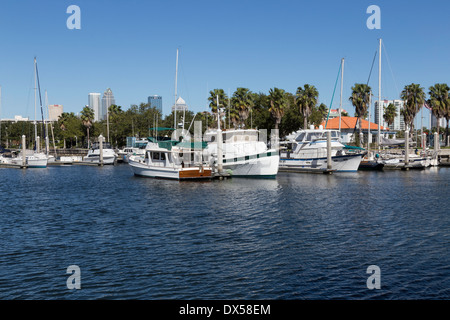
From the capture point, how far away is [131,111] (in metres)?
106

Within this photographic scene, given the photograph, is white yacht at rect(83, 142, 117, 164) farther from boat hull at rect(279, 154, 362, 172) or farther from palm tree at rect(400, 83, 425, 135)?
palm tree at rect(400, 83, 425, 135)

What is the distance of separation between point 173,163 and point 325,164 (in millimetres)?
19659

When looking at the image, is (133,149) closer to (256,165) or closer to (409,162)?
(256,165)

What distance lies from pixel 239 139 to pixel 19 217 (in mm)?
27145

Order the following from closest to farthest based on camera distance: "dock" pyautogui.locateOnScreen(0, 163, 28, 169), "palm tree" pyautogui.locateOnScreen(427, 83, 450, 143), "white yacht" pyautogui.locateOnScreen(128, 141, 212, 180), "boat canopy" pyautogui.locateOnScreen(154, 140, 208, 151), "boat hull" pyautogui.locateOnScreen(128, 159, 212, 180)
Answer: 1. "boat hull" pyautogui.locateOnScreen(128, 159, 212, 180)
2. "white yacht" pyautogui.locateOnScreen(128, 141, 212, 180)
3. "boat canopy" pyautogui.locateOnScreen(154, 140, 208, 151)
4. "dock" pyautogui.locateOnScreen(0, 163, 28, 169)
5. "palm tree" pyautogui.locateOnScreen(427, 83, 450, 143)

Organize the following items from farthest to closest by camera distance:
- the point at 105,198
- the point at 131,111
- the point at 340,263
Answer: the point at 131,111, the point at 105,198, the point at 340,263

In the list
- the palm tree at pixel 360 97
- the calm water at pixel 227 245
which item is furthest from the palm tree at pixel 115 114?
the calm water at pixel 227 245

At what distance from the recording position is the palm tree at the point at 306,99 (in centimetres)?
7536

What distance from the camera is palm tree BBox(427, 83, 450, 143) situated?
74.8 m

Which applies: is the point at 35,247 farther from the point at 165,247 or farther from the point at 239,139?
the point at 239,139

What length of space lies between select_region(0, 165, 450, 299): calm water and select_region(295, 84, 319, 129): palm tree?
1678 inches

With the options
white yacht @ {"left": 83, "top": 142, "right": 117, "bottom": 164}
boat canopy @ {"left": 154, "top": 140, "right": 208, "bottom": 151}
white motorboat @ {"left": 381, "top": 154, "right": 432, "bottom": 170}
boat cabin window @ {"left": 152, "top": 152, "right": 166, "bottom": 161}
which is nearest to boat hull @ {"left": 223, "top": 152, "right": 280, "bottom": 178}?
boat canopy @ {"left": 154, "top": 140, "right": 208, "bottom": 151}

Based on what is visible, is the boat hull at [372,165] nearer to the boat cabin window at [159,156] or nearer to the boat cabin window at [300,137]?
the boat cabin window at [300,137]

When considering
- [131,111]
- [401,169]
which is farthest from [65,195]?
[131,111]
